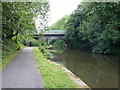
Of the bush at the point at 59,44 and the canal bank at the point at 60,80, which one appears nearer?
the canal bank at the point at 60,80

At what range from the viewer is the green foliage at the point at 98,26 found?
12.7 m

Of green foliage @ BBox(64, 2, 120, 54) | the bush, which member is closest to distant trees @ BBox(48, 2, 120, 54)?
green foliage @ BBox(64, 2, 120, 54)

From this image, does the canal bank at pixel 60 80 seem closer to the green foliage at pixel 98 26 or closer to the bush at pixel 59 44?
the green foliage at pixel 98 26

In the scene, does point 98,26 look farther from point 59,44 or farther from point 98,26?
point 59,44

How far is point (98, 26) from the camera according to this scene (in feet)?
60.9

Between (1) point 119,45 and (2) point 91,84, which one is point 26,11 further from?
(1) point 119,45

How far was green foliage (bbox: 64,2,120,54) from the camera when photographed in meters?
12.7

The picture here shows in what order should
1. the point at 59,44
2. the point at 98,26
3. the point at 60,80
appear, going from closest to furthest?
the point at 60,80, the point at 98,26, the point at 59,44

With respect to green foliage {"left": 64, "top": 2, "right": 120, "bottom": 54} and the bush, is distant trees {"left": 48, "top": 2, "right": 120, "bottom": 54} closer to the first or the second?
green foliage {"left": 64, "top": 2, "right": 120, "bottom": 54}

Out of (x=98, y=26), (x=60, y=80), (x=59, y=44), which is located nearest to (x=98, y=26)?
(x=98, y=26)

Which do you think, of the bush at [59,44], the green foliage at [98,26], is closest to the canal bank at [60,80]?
the green foliage at [98,26]

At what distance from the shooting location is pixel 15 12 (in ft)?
23.7

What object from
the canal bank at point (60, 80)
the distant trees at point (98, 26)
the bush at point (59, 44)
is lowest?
the bush at point (59, 44)

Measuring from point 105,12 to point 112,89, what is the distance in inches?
A: 369
